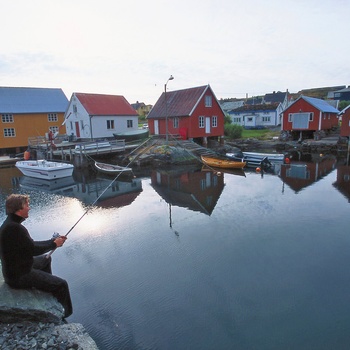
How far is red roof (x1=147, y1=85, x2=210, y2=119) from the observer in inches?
1329

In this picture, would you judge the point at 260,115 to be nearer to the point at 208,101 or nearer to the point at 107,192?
the point at 208,101

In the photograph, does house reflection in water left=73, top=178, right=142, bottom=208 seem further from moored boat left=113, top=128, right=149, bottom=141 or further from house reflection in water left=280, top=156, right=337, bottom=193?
moored boat left=113, top=128, right=149, bottom=141

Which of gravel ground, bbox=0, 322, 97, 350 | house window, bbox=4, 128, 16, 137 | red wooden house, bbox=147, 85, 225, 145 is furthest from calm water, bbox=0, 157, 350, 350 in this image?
house window, bbox=4, 128, 16, 137

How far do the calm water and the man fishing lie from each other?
76.6 inches

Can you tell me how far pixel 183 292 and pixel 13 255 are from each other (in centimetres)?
467

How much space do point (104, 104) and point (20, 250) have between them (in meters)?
35.3

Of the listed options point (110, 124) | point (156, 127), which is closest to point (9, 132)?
point (110, 124)

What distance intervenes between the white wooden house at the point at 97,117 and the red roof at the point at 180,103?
416 cm

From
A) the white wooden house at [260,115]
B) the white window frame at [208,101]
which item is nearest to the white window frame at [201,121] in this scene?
the white window frame at [208,101]

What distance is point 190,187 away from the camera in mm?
20344

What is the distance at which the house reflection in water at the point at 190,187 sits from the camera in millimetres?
16500

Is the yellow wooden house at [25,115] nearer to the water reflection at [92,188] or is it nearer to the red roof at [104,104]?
the red roof at [104,104]

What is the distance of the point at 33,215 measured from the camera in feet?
48.8

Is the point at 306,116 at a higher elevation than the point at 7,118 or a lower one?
lower
